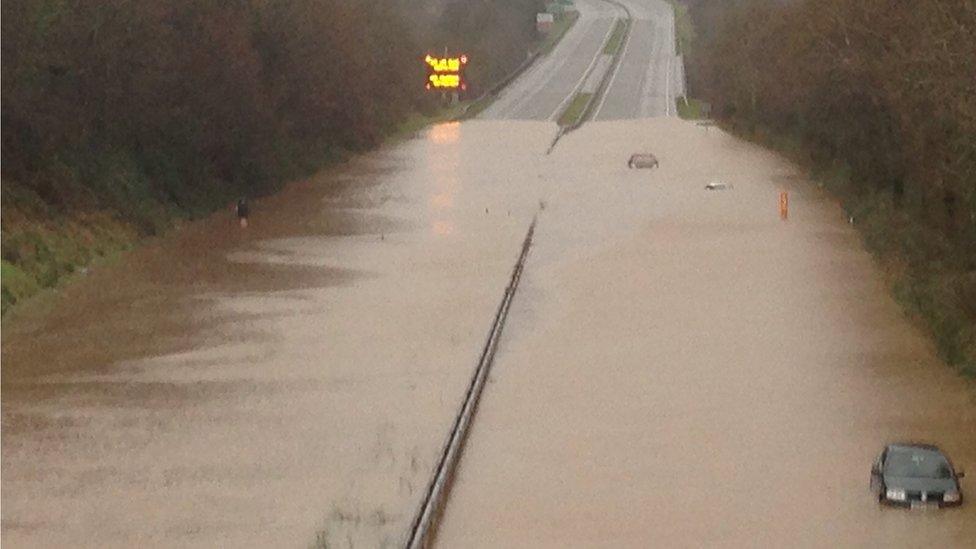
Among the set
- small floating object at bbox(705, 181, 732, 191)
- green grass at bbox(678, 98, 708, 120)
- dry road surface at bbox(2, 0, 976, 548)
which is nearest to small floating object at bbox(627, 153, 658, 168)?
small floating object at bbox(705, 181, 732, 191)

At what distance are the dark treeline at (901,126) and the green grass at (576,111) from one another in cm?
2139

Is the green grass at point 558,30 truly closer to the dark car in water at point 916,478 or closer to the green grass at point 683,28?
the green grass at point 683,28

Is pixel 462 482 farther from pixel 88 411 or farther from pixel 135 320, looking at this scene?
pixel 135 320

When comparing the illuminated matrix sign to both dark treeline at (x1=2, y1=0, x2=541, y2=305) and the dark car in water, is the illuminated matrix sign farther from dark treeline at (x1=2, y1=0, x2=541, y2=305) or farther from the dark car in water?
the dark car in water

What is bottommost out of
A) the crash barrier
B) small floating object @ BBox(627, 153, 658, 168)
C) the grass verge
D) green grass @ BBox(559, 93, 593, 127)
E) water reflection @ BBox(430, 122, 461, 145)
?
green grass @ BBox(559, 93, 593, 127)

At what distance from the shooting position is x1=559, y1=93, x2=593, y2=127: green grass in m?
99.2

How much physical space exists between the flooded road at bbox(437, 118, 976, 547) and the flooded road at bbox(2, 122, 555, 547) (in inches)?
39.8

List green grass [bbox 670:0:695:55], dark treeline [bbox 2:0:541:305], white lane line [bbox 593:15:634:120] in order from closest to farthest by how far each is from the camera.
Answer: dark treeline [bbox 2:0:541:305], white lane line [bbox 593:15:634:120], green grass [bbox 670:0:695:55]

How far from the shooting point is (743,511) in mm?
21891

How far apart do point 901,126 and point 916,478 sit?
2303 centimetres

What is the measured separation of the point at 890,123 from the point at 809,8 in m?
11.5

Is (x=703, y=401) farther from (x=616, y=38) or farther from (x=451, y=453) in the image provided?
(x=616, y=38)

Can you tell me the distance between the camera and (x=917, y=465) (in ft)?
71.2

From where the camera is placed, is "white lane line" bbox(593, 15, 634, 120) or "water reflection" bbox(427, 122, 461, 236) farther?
"white lane line" bbox(593, 15, 634, 120)
